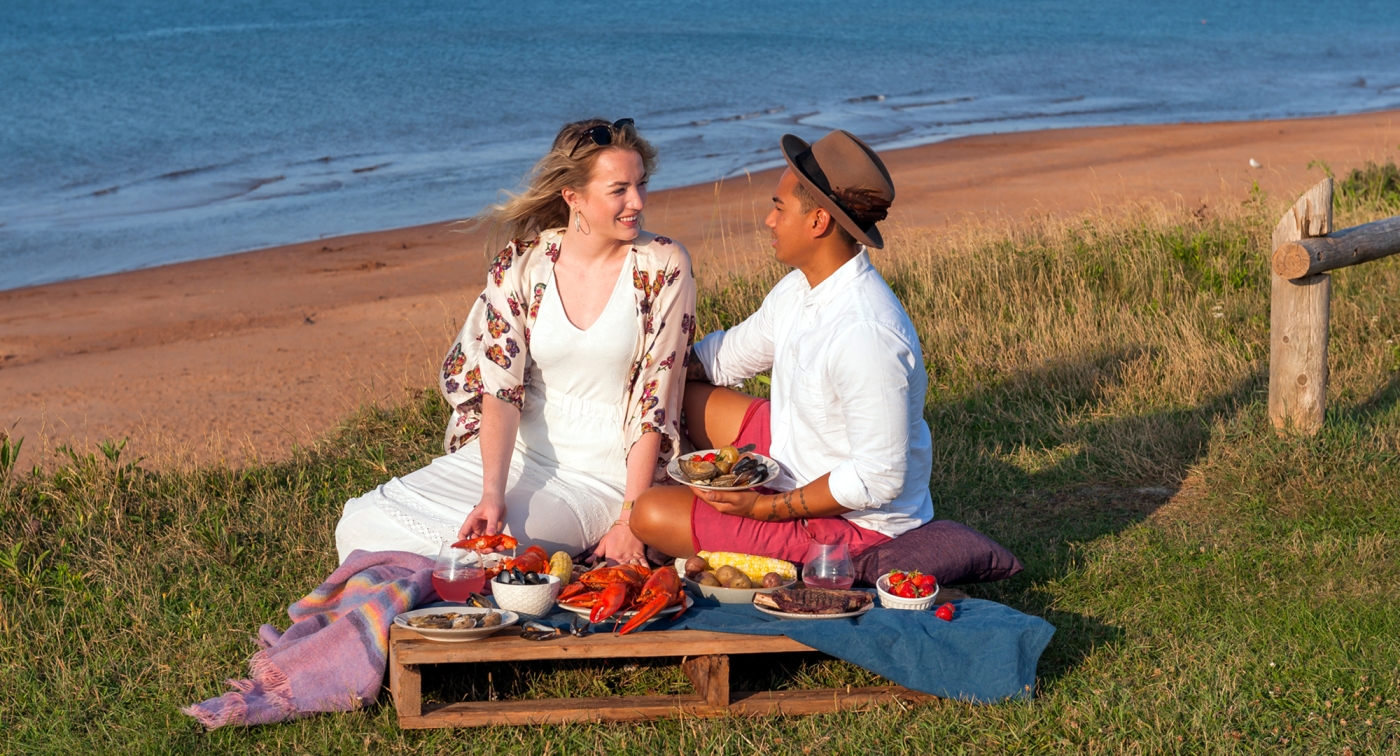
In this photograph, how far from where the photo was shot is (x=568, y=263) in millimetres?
4965

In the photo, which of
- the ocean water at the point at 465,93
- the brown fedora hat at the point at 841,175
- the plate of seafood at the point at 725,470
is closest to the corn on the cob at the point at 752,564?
the plate of seafood at the point at 725,470

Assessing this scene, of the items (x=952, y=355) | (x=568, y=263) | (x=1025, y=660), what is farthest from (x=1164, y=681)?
(x=952, y=355)

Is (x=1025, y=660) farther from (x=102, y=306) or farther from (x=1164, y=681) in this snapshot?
(x=102, y=306)

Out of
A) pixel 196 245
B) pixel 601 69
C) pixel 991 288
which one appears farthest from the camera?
pixel 601 69

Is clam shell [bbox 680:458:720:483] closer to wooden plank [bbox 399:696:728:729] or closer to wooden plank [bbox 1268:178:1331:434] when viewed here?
wooden plank [bbox 399:696:728:729]

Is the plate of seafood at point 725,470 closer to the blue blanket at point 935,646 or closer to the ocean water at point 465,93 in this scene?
the blue blanket at point 935,646

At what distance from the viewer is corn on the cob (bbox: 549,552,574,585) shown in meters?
4.40

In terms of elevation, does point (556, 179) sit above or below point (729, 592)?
above

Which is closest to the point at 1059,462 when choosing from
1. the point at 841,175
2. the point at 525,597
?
the point at 841,175

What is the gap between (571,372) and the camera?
16.3 ft

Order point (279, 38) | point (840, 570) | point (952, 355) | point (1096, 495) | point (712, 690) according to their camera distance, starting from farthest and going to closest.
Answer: point (279, 38) < point (952, 355) < point (1096, 495) < point (840, 570) < point (712, 690)

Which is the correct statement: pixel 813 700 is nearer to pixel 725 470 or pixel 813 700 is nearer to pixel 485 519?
pixel 725 470

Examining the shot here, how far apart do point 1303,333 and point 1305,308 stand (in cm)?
12

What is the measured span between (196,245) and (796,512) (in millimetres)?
13373
